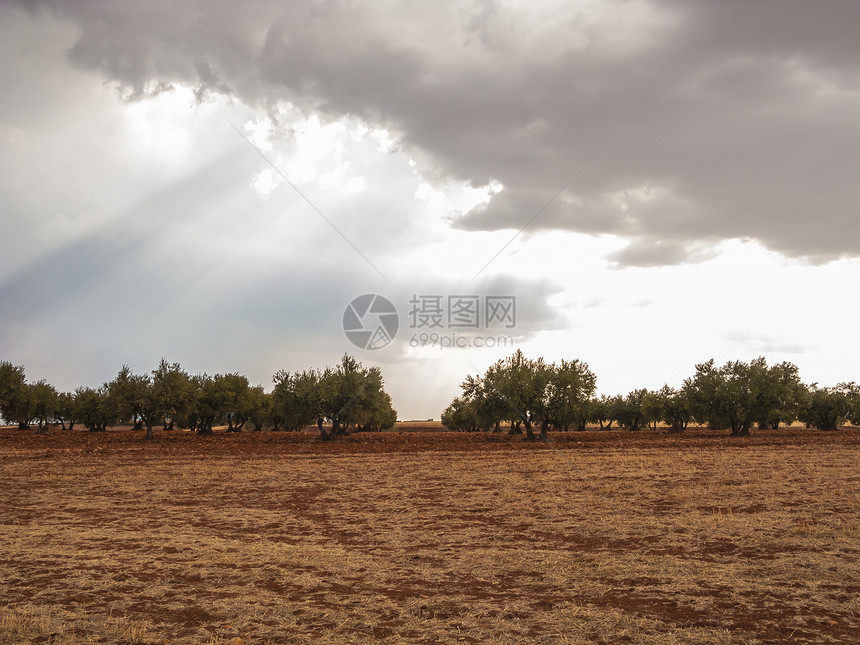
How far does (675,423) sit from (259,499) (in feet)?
332

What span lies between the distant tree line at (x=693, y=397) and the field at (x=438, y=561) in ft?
114

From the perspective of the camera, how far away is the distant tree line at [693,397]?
2376 inches

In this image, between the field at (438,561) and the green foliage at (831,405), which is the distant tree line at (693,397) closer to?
the green foliage at (831,405)

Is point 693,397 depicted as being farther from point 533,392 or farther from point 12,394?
point 12,394

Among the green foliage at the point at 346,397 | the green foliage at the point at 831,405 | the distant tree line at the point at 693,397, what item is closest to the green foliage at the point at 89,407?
the green foliage at the point at 346,397

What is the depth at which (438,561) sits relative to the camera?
12.2m

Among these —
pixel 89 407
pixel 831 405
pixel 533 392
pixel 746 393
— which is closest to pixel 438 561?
pixel 533 392

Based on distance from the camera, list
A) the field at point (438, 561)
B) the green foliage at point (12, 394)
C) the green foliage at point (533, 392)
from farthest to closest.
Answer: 1. the green foliage at point (12, 394)
2. the green foliage at point (533, 392)
3. the field at point (438, 561)

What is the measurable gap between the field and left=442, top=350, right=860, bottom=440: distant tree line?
3467 centimetres

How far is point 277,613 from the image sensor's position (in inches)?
354

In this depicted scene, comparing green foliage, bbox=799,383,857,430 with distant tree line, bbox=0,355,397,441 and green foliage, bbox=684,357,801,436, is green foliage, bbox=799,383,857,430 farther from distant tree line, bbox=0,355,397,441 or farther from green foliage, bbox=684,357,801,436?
distant tree line, bbox=0,355,397,441

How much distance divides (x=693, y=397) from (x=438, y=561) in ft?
257

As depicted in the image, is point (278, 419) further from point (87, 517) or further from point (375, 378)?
point (87, 517)

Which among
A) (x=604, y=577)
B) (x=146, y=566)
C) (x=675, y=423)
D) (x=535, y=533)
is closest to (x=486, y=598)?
(x=604, y=577)
